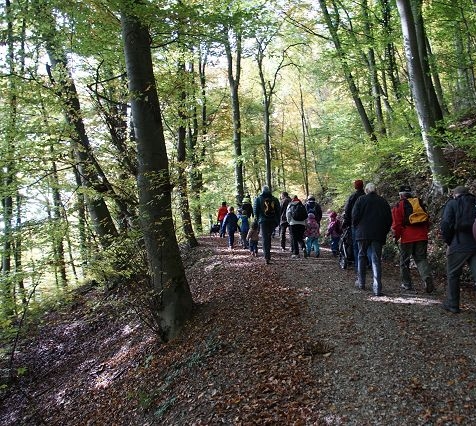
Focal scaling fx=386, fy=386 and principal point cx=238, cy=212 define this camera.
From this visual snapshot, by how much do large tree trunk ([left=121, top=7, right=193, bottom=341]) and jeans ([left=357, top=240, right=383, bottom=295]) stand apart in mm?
3588

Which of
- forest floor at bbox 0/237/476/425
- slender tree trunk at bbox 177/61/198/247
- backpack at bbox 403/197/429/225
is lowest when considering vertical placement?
forest floor at bbox 0/237/476/425

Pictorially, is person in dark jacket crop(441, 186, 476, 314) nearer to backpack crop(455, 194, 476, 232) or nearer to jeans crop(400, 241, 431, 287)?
backpack crop(455, 194, 476, 232)

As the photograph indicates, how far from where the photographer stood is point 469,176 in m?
9.65

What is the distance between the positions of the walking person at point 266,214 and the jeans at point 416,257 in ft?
11.4

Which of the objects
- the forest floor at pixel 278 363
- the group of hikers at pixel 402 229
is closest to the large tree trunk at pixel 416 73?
the group of hikers at pixel 402 229

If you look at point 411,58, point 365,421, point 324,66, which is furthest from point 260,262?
point 324,66

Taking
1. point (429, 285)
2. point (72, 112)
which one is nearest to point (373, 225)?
point (429, 285)

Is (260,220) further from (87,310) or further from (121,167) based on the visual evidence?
(87,310)

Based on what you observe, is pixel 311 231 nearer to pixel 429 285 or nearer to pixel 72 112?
pixel 429 285

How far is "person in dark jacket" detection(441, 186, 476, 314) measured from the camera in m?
6.01

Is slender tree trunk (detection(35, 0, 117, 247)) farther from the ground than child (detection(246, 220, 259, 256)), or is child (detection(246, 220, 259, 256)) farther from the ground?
slender tree trunk (detection(35, 0, 117, 247))

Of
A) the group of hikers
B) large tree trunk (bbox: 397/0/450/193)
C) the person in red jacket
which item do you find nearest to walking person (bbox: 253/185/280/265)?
the group of hikers

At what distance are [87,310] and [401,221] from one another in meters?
9.86

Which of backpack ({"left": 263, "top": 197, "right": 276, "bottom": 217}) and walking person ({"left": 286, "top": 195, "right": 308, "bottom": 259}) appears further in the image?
walking person ({"left": 286, "top": 195, "right": 308, "bottom": 259})
